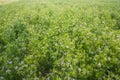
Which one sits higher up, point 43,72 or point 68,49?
point 68,49

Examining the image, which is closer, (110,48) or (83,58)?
(83,58)

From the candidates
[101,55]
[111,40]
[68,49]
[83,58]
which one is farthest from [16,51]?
[111,40]

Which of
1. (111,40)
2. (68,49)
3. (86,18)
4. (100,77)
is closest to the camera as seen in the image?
(100,77)

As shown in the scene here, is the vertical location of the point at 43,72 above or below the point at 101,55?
below

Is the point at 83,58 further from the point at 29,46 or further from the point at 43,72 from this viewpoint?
the point at 29,46

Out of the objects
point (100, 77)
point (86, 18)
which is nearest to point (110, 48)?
point (100, 77)

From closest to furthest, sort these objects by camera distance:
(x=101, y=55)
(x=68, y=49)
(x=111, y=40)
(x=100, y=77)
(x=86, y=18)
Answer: (x=100, y=77)
(x=101, y=55)
(x=68, y=49)
(x=111, y=40)
(x=86, y=18)

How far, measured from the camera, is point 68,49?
17.0 feet

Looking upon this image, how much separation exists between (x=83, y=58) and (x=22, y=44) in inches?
79.1

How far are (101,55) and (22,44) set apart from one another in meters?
2.43

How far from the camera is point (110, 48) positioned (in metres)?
5.22

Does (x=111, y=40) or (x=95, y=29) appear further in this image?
(x=95, y=29)

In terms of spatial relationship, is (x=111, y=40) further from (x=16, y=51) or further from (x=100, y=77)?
(x=16, y=51)

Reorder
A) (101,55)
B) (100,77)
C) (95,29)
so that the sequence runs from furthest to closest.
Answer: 1. (95,29)
2. (101,55)
3. (100,77)
